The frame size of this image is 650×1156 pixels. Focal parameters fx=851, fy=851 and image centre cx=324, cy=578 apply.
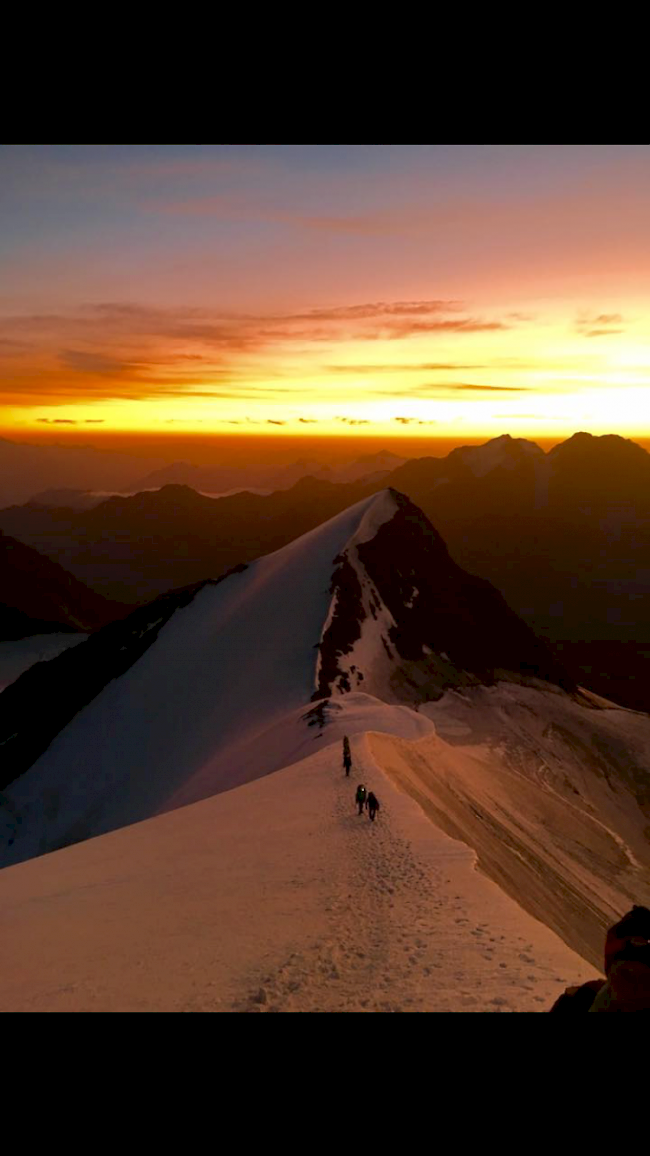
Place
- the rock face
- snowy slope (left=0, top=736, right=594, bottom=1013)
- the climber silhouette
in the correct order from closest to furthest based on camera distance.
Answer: snowy slope (left=0, top=736, right=594, bottom=1013) < the climber silhouette < the rock face

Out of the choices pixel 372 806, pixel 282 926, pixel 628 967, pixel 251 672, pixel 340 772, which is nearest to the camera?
pixel 628 967

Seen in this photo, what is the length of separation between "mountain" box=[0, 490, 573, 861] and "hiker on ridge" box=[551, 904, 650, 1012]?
96.2ft

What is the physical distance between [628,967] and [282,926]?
10624mm

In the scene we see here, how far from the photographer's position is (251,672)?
5881 centimetres

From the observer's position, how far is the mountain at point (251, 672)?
45925 millimetres

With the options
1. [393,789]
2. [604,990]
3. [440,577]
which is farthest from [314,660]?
[604,990]

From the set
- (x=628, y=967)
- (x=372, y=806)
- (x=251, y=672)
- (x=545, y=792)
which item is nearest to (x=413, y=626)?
(x=251, y=672)

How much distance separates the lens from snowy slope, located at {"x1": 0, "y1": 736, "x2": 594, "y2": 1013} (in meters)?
10.5

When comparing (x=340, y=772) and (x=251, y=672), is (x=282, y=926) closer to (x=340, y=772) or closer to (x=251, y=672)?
(x=340, y=772)

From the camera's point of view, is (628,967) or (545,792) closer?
(628,967)

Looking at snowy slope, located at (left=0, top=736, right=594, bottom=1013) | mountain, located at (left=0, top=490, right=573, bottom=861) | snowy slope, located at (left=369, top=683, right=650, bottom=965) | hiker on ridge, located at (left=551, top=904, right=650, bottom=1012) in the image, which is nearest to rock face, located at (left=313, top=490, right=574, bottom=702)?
mountain, located at (left=0, top=490, right=573, bottom=861)

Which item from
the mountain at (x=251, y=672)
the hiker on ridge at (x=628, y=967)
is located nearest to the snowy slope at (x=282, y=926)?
the hiker on ridge at (x=628, y=967)

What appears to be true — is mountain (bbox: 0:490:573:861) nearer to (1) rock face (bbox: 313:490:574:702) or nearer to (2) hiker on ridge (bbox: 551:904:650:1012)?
(1) rock face (bbox: 313:490:574:702)

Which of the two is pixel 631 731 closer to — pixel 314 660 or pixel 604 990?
pixel 314 660
